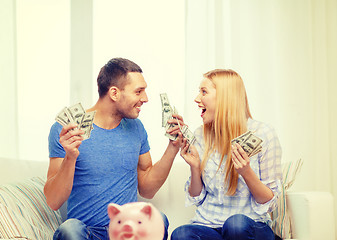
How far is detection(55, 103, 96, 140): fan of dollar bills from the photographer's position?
2.01 meters

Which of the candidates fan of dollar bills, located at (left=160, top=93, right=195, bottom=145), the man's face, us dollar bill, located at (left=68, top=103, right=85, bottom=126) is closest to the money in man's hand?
fan of dollar bills, located at (left=160, top=93, right=195, bottom=145)

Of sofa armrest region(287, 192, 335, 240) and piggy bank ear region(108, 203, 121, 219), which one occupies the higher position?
piggy bank ear region(108, 203, 121, 219)

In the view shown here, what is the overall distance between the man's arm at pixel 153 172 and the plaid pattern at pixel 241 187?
22cm

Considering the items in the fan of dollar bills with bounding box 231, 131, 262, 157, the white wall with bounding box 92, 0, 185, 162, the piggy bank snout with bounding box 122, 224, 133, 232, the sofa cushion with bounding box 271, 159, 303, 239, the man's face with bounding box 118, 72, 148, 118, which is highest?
the white wall with bounding box 92, 0, 185, 162

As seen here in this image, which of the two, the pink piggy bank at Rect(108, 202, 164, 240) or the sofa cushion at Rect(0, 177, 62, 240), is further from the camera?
the sofa cushion at Rect(0, 177, 62, 240)

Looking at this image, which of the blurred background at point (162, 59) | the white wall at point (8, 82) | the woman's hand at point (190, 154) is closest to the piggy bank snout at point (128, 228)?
the woman's hand at point (190, 154)

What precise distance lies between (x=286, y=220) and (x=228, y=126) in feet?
2.00

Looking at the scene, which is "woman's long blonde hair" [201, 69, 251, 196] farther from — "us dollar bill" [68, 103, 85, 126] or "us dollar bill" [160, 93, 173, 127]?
"us dollar bill" [68, 103, 85, 126]

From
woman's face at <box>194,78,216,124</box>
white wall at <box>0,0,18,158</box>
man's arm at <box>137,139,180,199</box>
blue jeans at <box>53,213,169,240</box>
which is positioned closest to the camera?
blue jeans at <box>53,213,169,240</box>

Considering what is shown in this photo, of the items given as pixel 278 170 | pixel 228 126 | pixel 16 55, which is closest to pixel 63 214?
pixel 228 126

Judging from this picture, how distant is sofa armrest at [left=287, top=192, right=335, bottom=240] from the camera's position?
2.28 m

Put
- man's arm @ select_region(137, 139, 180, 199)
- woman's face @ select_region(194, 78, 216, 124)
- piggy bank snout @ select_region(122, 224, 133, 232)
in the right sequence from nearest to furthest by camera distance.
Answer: piggy bank snout @ select_region(122, 224, 133, 232) → woman's face @ select_region(194, 78, 216, 124) → man's arm @ select_region(137, 139, 180, 199)

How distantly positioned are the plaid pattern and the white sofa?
0.67 feet

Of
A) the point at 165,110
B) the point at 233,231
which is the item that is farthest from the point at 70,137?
the point at 233,231
